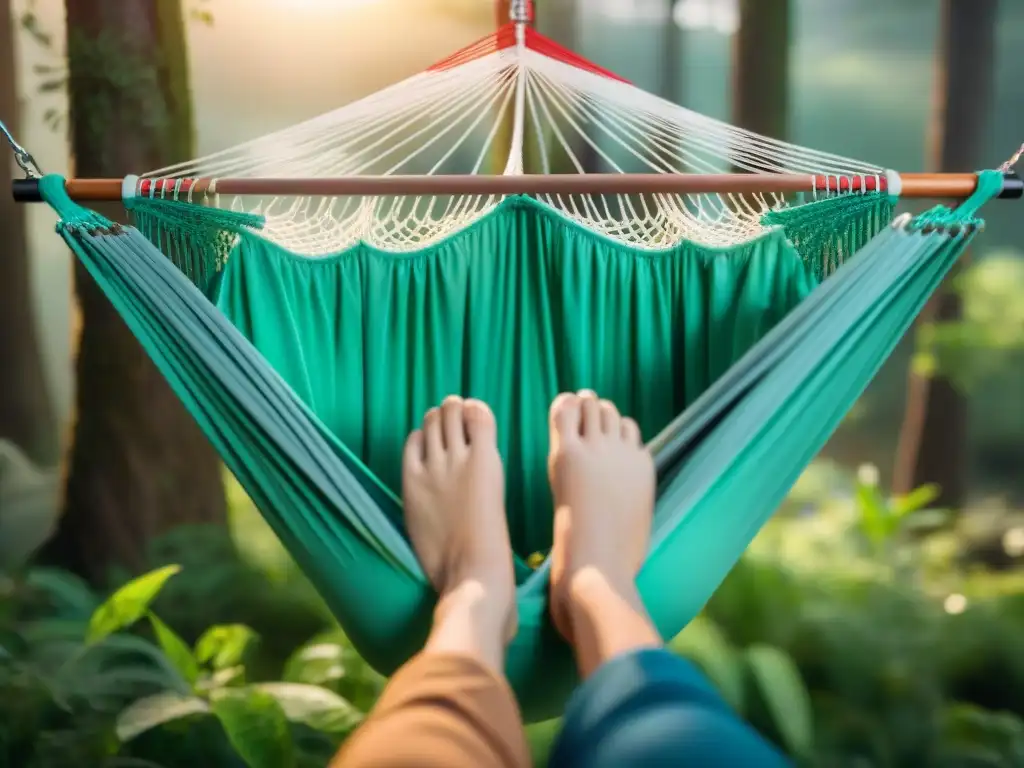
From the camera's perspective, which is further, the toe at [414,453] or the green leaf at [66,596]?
the green leaf at [66,596]

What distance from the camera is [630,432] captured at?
0.93 meters

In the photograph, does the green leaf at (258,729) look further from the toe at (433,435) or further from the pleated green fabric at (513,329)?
the toe at (433,435)

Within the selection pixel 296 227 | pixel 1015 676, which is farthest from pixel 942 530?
pixel 296 227

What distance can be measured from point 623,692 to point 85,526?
5.02ft

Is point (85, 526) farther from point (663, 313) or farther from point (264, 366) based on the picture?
point (663, 313)

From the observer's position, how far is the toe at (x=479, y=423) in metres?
0.92

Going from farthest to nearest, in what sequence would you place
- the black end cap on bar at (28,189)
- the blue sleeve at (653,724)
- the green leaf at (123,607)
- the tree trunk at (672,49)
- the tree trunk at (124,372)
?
the tree trunk at (672,49)
the tree trunk at (124,372)
the green leaf at (123,607)
the black end cap on bar at (28,189)
the blue sleeve at (653,724)

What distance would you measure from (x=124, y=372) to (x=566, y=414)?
1111 millimetres

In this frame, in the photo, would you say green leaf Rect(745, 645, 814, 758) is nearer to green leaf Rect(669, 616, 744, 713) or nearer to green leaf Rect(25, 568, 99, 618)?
green leaf Rect(669, 616, 744, 713)

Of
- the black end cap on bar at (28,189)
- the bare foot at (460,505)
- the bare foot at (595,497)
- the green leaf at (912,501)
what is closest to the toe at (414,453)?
the bare foot at (460,505)

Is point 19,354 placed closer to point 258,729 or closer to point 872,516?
point 258,729

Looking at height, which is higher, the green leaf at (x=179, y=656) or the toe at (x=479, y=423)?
the toe at (x=479, y=423)

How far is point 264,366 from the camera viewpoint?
2.73ft

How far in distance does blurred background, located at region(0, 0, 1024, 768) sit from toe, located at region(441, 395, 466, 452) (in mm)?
743
